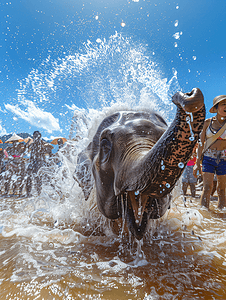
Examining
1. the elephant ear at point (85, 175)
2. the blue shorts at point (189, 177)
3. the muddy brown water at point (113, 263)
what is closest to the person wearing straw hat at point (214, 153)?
the muddy brown water at point (113, 263)

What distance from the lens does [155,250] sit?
2.36 meters

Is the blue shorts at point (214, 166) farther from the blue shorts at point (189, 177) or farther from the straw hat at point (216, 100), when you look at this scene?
the blue shorts at point (189, 177)

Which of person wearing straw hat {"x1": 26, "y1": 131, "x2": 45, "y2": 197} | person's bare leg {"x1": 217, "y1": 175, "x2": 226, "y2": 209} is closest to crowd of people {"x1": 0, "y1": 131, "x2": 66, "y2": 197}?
person wearing straw hat {"x1": 26, "y1": 131, "x2": 45, "y2": 197}

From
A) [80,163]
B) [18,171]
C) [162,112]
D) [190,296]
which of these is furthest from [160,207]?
[18,171]

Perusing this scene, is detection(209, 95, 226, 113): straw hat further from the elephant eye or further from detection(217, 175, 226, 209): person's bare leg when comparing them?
the elephant eye

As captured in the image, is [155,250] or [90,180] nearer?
[155,250]

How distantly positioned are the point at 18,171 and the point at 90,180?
291 inches

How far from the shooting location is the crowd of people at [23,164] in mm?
8250

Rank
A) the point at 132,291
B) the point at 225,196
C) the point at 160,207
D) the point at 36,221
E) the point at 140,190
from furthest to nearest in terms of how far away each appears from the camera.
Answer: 1. the point at 225,196
2. the point at 36,221
3. the point at 160,207
4. the point at 140,190
5. the point at 132,291

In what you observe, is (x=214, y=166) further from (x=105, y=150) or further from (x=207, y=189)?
(x=105, y=150)

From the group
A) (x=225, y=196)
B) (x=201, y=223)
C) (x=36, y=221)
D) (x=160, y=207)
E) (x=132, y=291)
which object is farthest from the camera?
(x=225, y=196)

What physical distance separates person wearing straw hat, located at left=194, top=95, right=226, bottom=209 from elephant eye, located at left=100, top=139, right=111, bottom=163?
2731 millimetres

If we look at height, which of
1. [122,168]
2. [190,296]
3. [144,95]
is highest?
[144,95]

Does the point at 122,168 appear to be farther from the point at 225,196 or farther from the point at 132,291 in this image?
the point at 225,196
